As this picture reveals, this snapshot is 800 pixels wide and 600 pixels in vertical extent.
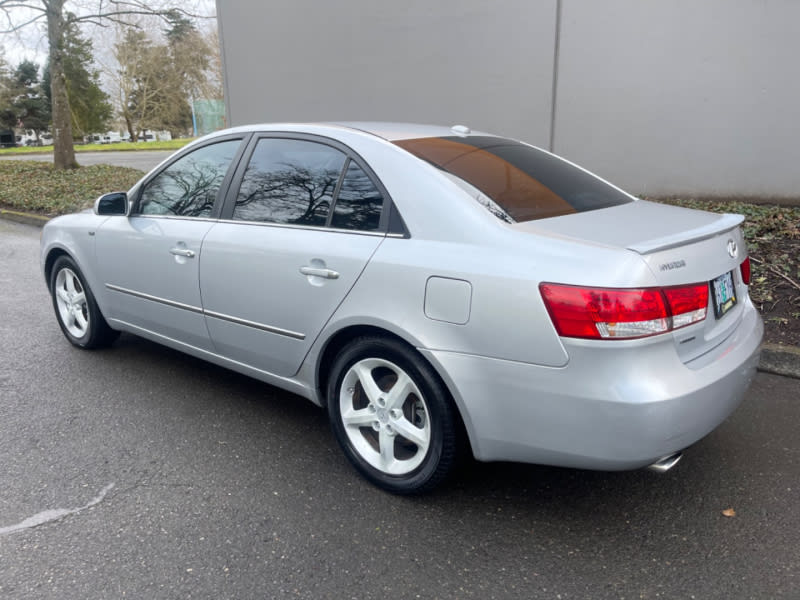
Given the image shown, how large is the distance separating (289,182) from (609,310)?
179 cm

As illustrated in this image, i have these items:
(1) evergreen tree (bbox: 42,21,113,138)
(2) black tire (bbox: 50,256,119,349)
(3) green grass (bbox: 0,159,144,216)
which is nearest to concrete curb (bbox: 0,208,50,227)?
(3) green grass (bbox: 0,159,144,216)

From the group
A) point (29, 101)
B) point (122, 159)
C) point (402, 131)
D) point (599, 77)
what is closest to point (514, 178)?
point (402, 131)

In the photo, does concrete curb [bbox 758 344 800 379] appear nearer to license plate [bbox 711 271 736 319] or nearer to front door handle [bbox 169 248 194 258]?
license plate [bbox 711 271 736 319]

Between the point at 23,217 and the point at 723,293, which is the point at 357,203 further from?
the point at 23,217

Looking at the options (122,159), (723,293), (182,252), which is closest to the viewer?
(723,293)

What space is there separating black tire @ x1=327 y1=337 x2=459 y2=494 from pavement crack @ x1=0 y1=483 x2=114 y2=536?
109 cm

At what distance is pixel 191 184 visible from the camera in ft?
12.8

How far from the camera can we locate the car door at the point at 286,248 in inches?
117

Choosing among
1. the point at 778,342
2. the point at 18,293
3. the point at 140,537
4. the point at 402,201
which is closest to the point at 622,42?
the point at 778,342

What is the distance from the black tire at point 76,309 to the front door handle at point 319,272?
2238 millimetres

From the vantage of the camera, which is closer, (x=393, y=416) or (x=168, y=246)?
(x=393, y=416)

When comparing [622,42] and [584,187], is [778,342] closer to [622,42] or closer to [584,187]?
[584,187]

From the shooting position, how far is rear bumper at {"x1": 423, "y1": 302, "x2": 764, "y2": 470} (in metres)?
2.27

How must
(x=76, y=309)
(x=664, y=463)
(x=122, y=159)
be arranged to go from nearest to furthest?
(x=664, y=463)
(x=76, y=309)
(x=122, y=159)
